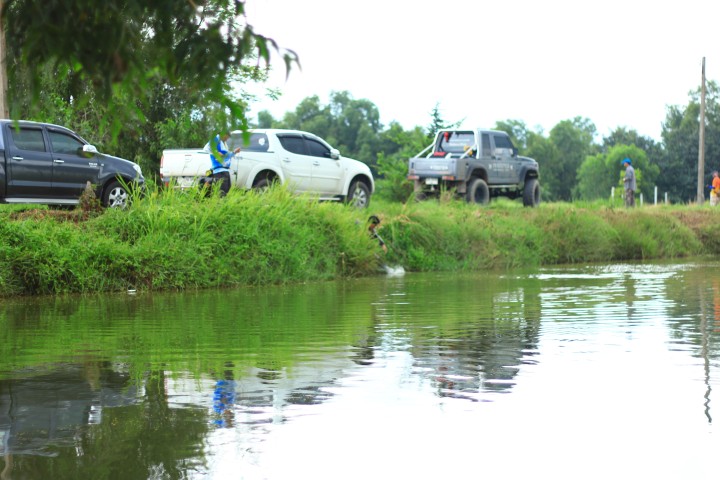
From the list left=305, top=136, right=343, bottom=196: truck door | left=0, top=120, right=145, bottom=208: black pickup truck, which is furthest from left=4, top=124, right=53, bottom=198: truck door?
left=305, top=136, right=343, bottom=196: truck door

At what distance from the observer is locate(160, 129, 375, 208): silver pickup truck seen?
23219 mm

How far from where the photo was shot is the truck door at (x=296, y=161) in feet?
81.9

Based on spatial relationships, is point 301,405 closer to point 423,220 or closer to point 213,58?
point 213,58

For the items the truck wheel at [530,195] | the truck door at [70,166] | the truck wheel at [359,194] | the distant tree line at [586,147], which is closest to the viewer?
the truck door at [70,166]

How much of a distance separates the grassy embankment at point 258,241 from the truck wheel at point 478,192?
3.03 feet

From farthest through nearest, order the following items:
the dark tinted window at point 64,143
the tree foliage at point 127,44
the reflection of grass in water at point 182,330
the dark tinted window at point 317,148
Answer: the dark tinted window at point 317,148, the dark tinted window at point 64,143, the reflection of grass in water at point 182,330, the tree foliage at point 127,44

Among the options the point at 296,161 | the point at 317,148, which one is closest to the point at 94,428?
the point at 296,161

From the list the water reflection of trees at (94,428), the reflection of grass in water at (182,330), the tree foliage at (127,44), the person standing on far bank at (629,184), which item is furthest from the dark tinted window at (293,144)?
the tree foliage at (127,44)

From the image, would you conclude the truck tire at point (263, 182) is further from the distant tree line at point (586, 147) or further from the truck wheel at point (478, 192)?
the distant tree line at point (586, 147)

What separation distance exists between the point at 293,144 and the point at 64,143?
5.85 m

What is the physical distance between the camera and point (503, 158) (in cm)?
3328

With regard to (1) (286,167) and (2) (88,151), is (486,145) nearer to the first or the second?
(1) (286,167)

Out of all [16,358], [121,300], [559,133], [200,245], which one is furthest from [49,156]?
[559,133]

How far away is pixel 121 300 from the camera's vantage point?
1614 centimetres
